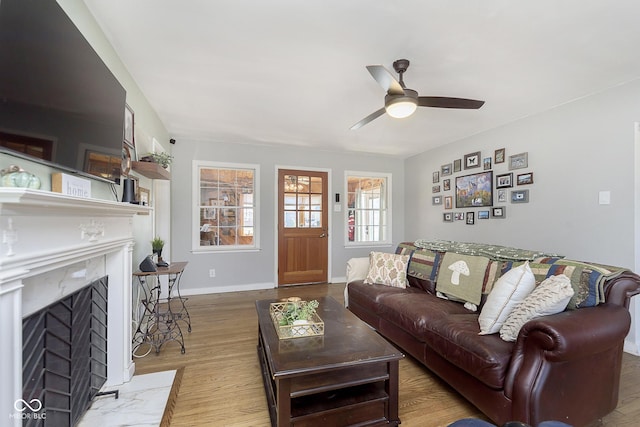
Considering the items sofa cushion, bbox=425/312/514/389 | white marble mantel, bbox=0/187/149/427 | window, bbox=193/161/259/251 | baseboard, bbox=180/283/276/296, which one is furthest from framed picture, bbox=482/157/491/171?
white marble mantel, bbox=0/187/149/427

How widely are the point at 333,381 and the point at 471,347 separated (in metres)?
0.82

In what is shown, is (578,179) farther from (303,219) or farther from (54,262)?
(54,262)

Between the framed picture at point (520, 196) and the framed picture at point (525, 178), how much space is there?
10 cm

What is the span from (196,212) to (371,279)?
9.10ft

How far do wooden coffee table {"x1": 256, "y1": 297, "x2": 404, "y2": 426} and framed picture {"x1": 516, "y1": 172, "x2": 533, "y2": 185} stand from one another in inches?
110

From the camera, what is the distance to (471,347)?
1.62 meters

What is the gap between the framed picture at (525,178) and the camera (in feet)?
10.6

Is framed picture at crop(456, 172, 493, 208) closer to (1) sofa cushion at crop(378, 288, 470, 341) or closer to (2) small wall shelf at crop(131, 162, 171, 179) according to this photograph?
(1) sofa cushion at crop(378, 288, 470, 341)

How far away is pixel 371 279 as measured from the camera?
3.03 m

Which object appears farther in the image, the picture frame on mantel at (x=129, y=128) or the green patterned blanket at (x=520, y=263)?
the picture frame on mantel at (x=129, y=128)

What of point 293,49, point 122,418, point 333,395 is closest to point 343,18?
point 293,49

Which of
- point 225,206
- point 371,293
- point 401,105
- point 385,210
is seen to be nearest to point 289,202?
point 225,206

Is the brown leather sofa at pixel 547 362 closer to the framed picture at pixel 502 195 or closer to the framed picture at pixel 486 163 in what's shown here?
the framed picture at pixel 502 195

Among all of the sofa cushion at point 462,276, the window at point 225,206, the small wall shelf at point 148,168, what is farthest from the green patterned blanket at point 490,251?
the small wall shelf at point 148,168
